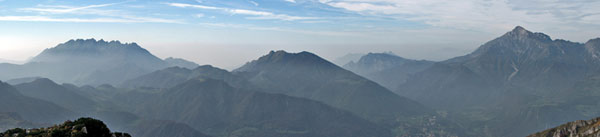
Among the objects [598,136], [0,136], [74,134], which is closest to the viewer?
[74,134]

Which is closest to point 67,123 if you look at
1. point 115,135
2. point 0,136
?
point 115,135

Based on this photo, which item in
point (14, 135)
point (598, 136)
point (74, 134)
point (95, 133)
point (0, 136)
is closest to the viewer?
point (74, 134)

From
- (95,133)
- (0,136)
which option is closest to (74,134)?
(95,133)

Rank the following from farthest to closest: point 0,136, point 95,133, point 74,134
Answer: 1. point 0,136
2. point 95,133
3. point 74,134

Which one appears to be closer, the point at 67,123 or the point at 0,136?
the point at 67,123

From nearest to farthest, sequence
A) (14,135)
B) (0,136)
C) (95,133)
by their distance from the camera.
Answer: (95,133), (14,135), (0,136)

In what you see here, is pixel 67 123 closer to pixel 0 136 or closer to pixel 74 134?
pixel 74 134

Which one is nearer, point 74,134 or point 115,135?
point 74,134

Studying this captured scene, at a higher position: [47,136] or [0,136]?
[47,136]

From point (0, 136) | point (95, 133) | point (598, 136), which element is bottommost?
point (598, 136)

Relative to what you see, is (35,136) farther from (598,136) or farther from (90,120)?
(598,136)
